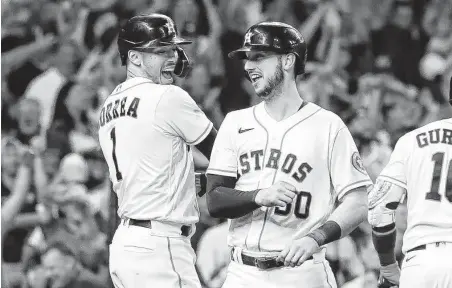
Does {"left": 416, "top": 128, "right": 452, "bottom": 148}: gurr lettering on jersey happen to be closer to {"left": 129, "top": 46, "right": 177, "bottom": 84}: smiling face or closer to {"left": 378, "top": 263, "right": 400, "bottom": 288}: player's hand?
{"left": 378, "top": 263, "right": 400, "bottom": 288}: player's hand

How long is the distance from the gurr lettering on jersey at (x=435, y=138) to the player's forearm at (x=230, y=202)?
3.11 feet

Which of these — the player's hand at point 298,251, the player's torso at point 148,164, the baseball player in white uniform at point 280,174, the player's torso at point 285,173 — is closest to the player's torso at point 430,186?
the baseball player in white uniform at point 280,174

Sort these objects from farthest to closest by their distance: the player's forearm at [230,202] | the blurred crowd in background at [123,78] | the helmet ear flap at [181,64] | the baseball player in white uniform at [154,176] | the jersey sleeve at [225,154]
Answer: the blurred crowd in background at [123,78], the helmet ear flap at [181,64], the baseball player in white uniform at [154,176], the jersey sleeve at [225,154], the player's forearm at [230,202]

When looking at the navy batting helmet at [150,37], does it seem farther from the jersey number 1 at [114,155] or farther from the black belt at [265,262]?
the black belt at [265,262]

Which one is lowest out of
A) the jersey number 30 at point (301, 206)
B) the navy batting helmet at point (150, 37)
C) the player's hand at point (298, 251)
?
the player's hand at point (298, 251)

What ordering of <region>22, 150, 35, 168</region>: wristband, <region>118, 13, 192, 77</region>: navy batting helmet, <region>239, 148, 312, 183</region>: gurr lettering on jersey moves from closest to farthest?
1. <region>239, 148, 312, 183</region>: gurr lettering on jersey
2. <region>118, 13, 192, 77</region>: navy batting helmet
3. <region>22, 150, 35, 168</region>: wristband

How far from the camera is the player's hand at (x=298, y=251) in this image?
3666 mm

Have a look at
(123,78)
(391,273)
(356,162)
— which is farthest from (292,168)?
(123,78)

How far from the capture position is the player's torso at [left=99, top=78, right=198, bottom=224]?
4.27 metres

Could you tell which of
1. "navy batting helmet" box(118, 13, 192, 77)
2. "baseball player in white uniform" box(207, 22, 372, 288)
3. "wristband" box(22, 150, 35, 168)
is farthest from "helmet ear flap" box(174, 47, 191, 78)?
"wristband" box(22, 150, 35, 168)

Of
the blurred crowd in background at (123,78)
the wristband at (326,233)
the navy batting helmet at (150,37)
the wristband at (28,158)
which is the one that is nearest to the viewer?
the wristband at (326,233)

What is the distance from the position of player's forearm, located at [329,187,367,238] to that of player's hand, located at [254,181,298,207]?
30 cm

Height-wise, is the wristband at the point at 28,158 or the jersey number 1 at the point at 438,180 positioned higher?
the jersey number 1 at the point at 438,180

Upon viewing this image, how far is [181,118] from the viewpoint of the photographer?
14.2 feet
